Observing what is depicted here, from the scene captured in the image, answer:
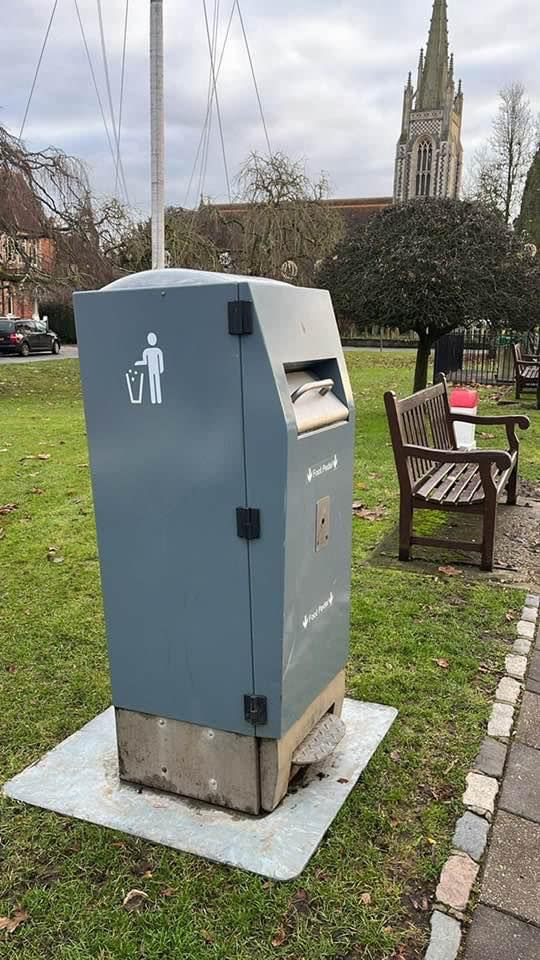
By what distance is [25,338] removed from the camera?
2836 cm

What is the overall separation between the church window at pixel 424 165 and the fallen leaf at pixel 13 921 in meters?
77.0

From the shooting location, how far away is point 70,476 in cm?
761

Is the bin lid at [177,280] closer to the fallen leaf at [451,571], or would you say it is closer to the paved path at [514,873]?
the paved path at [514,873]

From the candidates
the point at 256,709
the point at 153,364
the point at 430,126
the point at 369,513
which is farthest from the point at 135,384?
the point at 430,126

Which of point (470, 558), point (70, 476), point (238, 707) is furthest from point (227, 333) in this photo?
point (70, 476)

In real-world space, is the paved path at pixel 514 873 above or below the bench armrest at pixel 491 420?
below

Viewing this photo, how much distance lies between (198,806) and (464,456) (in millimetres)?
3080

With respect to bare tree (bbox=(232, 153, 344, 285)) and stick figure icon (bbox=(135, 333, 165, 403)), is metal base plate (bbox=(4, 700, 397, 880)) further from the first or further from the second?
bare tree (bbox=(232, 153, 344, 285))

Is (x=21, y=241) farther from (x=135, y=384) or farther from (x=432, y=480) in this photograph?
(x=135, y=384)

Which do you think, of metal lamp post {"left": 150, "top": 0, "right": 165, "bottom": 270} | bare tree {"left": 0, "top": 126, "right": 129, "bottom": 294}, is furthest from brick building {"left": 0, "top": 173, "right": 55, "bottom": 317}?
metal lamp post {"left": 150, "top": 0, "right": 165, "bottom": 270}

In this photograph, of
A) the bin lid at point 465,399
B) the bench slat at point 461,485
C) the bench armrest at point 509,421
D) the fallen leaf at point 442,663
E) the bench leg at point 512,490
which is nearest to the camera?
the fallen leaf at point 442,663

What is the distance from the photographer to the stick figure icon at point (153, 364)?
2.24 m

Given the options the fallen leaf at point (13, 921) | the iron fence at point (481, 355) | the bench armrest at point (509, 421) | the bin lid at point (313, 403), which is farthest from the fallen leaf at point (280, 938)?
the iron fence at point (481, 355)

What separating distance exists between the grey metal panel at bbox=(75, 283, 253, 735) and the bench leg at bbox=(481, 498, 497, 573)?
2.85 m
